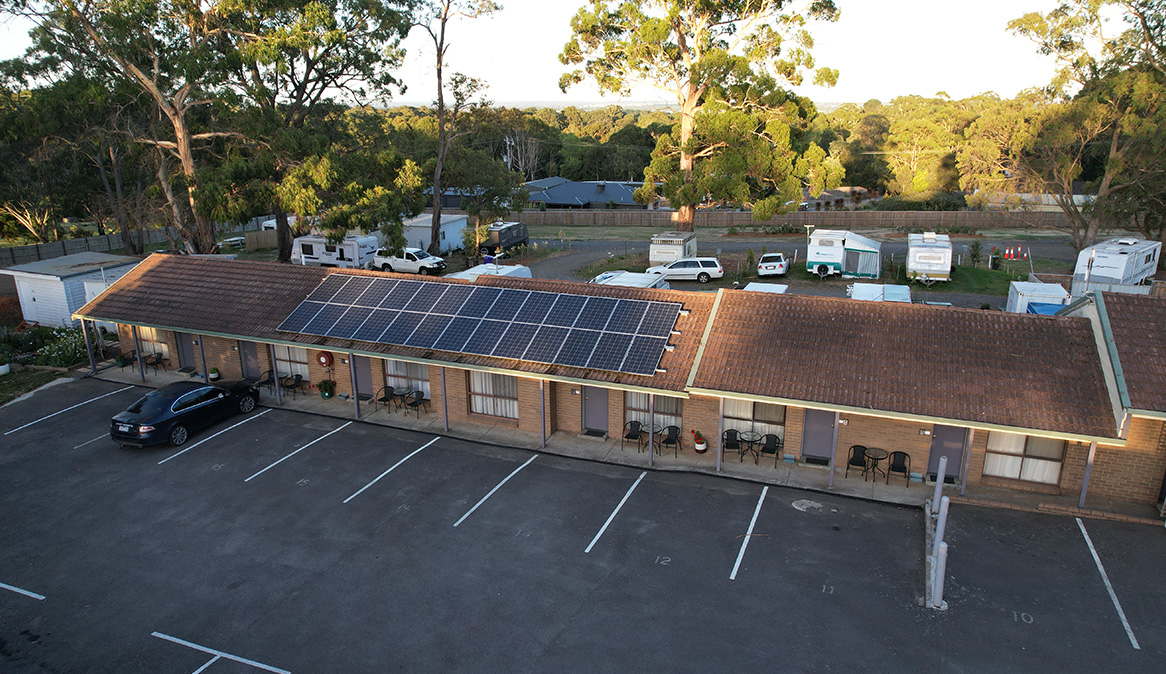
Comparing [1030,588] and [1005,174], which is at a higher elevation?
[1005,174]

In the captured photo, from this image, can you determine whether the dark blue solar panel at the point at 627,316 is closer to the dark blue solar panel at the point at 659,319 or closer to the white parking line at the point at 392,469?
the dark blue solar panel at the point at 659,319

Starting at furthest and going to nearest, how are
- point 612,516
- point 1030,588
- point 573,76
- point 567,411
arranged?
1. point 573,76
2. point 567,411
3. point 612,516
4. point 1030,588

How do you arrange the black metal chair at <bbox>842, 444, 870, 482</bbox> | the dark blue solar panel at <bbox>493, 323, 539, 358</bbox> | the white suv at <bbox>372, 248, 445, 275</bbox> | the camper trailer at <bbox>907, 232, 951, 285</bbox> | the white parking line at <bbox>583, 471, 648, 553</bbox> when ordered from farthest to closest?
the white suv at <bbox>372, 248, 445, 275</bbox>, the camper trailer at <bbox>907, 232, 951, 285</bbox>, the dark blue solar panel at <bbox>493, 323, 539, 358</bbox>, the black metal chair at <bbox>842, 444, 870, 482</bbox>, the white parking line at <bbox>583, 471, 648, 553</bbox>

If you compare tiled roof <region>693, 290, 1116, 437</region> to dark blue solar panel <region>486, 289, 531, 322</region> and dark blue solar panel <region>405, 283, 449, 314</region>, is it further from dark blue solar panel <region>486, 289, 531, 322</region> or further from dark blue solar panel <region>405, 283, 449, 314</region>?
dark blue solar panel <region>405, 283, 449, 314</region>

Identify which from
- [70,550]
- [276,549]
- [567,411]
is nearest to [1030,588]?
[567,411]

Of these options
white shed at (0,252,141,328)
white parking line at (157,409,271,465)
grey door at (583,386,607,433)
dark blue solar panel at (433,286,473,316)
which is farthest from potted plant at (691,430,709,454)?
white shed at (0,252,141,328)

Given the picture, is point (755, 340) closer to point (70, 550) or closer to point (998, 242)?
point (70, 550)

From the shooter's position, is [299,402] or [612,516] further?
[299,402]
